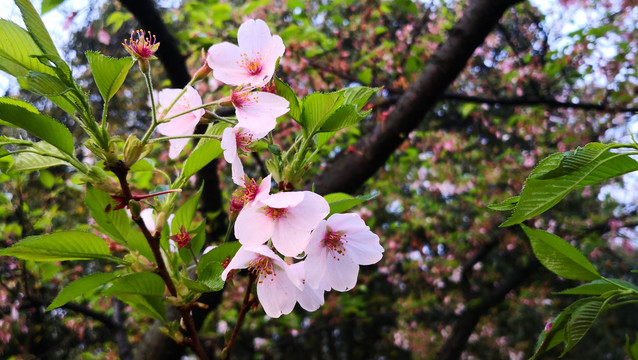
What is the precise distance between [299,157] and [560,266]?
1.49 feet

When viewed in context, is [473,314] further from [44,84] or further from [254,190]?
[44,84]

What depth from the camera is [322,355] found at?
7.14 metres

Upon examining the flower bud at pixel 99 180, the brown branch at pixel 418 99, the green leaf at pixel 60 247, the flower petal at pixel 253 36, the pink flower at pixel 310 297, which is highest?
the flower petal at pixel 253 36

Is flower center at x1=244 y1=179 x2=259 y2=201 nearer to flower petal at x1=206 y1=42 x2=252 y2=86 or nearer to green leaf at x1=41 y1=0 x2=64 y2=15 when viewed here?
flower petal at x1=206 y1=42 x2=252 y2=86

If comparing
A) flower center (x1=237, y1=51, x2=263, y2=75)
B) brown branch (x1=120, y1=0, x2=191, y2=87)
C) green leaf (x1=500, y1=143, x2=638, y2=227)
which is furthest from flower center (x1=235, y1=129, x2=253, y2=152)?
brown branch (x1=120, y1=0, x2=191, y2=87)

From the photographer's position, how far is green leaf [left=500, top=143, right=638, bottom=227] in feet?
1.64

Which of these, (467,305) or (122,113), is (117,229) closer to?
(467,305)

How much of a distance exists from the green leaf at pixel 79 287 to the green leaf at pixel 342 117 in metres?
0.39

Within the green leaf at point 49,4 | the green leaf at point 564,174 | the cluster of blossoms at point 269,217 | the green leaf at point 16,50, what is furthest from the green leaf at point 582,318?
the green leaf at point 49,4

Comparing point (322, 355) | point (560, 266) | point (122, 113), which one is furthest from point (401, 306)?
point (560, 266)

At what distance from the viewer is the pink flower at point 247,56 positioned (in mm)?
675

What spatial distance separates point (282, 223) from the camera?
2.01 feet

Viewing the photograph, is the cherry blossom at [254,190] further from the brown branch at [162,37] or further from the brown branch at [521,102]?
the brown branch at [521,102]

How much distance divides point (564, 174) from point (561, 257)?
0.75 feet
